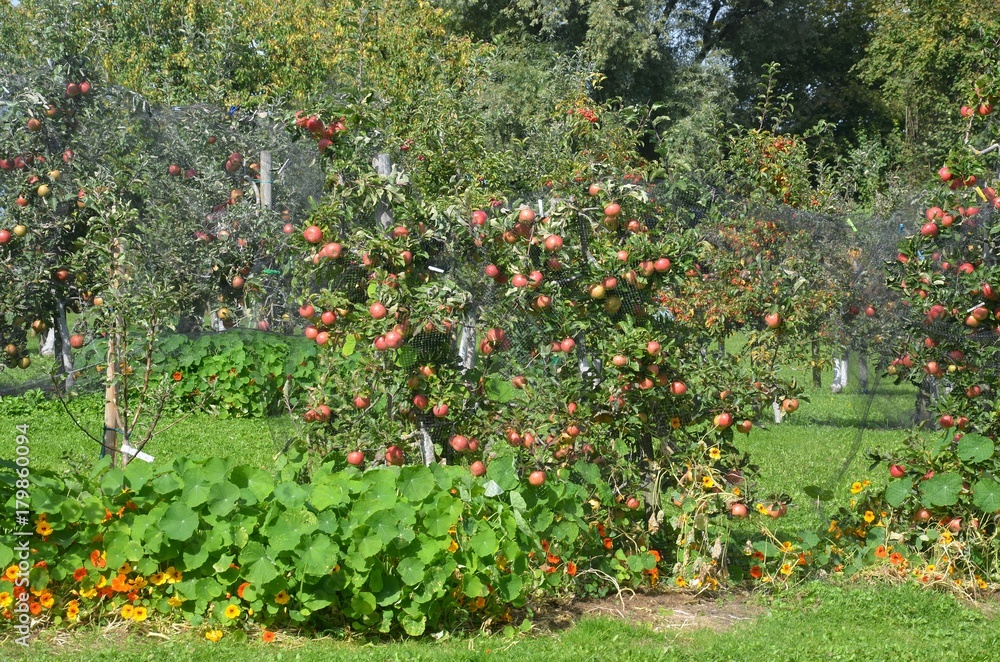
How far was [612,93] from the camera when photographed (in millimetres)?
18500

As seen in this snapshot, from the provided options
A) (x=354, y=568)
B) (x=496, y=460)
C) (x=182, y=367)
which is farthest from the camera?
(x=182, y=367)

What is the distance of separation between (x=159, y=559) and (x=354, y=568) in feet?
2.32

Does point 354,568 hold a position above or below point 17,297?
below

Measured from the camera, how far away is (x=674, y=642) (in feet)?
11.3

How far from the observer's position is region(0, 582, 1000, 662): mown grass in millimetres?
3213

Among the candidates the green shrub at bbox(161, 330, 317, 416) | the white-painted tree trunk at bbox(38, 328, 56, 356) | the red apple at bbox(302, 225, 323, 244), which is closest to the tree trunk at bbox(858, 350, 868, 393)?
the red apple at bbox(302, 225, 323, 244)

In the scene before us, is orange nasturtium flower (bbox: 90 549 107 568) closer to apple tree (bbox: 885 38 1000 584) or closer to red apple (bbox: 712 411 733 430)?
red apple (bbox: 712 411 733 430)

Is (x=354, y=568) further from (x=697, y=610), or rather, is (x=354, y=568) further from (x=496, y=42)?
(x=496, y=42)

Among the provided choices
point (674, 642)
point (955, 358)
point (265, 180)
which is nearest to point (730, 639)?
point (674, 642)

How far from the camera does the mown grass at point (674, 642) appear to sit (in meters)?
3.21

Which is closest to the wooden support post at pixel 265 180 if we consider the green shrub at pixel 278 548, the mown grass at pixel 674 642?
the green shrub at pixel 278 548

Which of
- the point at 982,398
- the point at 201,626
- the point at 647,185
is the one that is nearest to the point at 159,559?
the point at 201,626

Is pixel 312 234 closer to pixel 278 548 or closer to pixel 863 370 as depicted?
pixel 278 548

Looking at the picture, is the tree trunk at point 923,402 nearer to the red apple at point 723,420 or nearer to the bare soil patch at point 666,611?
the red apple at point 723,420
